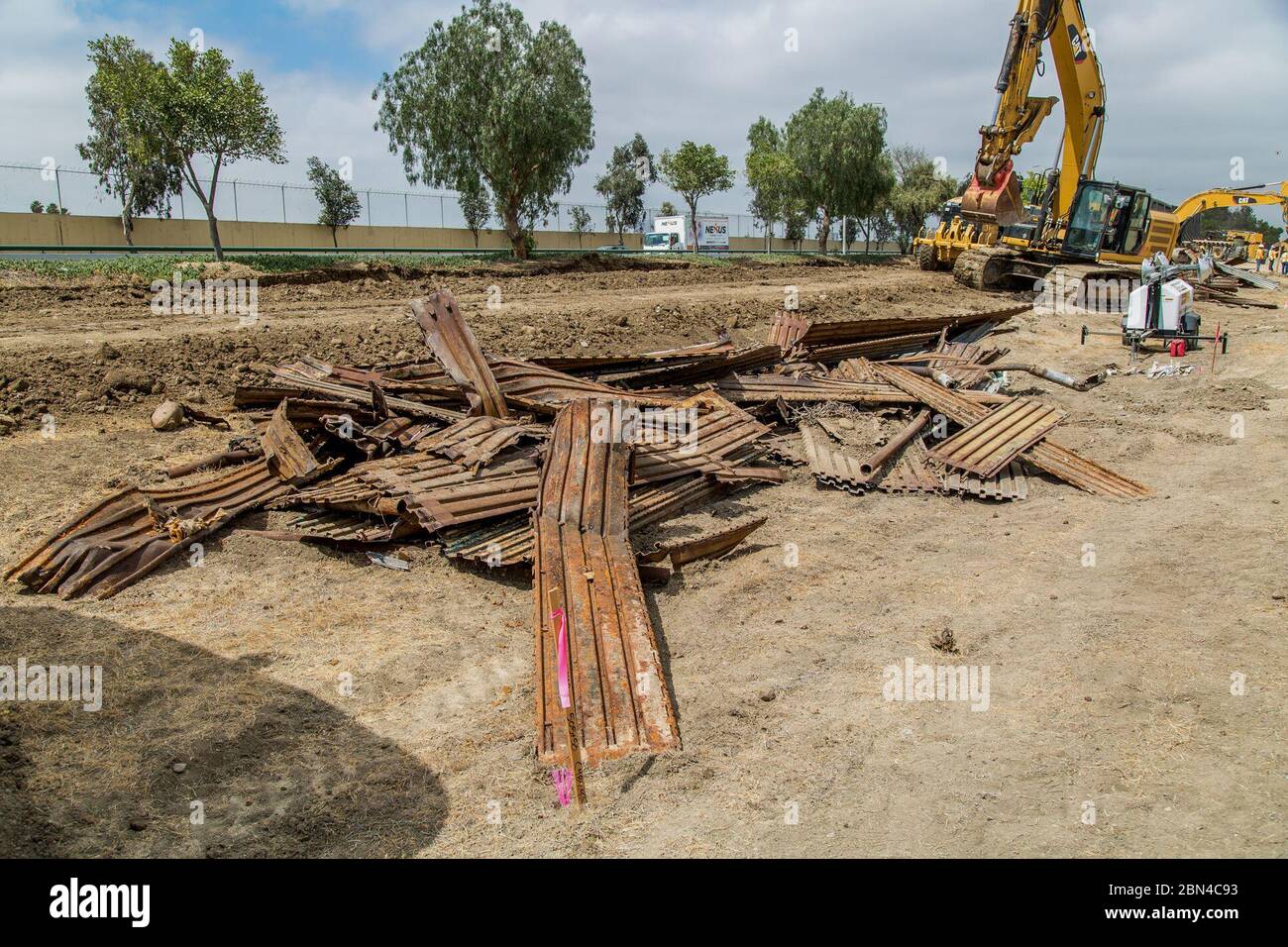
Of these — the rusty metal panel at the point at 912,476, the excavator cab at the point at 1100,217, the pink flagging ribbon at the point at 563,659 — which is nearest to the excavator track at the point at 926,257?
the excavator cab at the point at 1100,217

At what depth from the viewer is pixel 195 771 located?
12.8 feet

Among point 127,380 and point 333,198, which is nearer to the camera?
point 127,380

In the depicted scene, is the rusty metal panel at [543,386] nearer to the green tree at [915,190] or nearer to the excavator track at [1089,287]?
the excavator track at [1089,287]

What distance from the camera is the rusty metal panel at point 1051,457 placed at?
7.95 m

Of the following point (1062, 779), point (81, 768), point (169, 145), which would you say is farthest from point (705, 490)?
point (169, 145)

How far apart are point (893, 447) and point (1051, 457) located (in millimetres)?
1575

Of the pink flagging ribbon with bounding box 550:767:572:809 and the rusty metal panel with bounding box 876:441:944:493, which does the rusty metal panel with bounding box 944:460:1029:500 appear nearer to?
the rusty metal panel with bounding box 876:441:944:493

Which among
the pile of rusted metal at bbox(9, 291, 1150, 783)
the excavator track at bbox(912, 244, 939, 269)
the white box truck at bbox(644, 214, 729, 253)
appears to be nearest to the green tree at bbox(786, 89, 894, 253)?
the white box truck at bbox(644, 214, 729, 253)

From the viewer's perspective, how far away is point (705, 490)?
7.73 meters

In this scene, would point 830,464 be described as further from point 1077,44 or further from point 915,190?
point 915,190

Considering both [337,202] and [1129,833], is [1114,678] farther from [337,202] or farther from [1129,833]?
[337,202]

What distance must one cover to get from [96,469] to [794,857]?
7337 millimetres

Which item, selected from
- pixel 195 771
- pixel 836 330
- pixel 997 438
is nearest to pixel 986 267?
pixel 836 330

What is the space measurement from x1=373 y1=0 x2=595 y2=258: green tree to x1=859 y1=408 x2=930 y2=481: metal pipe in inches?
913
